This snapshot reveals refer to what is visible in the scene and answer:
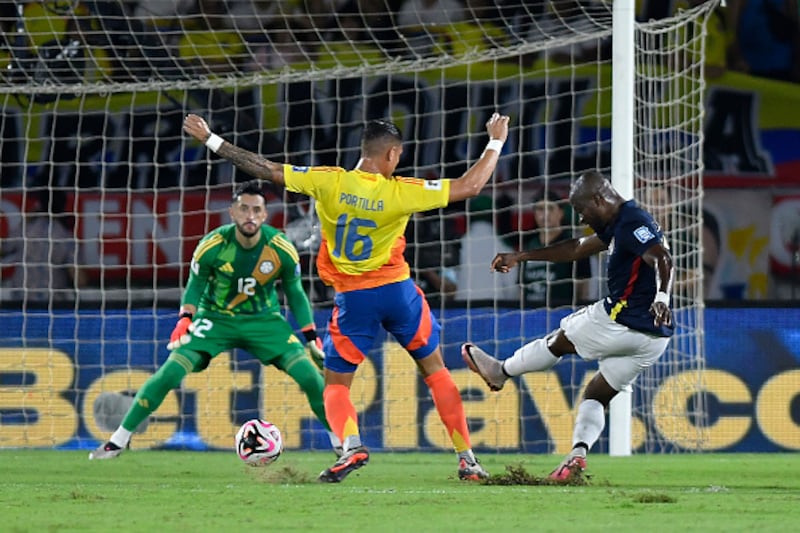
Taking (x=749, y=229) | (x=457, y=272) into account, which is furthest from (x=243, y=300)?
(x=749, y=229)

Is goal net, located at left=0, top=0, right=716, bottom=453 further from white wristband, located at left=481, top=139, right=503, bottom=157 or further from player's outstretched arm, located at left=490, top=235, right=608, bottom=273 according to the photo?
white wristband, located at left=481, top=139, right=503, bottom=157

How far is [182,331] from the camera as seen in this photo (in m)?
10.2

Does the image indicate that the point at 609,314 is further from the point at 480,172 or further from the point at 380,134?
the point at 380,134

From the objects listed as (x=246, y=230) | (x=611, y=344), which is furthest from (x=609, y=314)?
(x=246, y=230)

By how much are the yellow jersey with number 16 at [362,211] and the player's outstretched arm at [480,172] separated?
0.24 feet

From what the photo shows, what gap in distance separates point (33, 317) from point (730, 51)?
7.33m

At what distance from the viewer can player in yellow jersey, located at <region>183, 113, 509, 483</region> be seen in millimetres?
7754

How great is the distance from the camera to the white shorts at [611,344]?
8.15m

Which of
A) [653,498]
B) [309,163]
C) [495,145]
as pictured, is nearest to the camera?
[653,498]

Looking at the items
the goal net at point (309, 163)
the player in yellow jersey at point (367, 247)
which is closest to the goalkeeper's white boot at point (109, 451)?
the goal net at point (309, 163)

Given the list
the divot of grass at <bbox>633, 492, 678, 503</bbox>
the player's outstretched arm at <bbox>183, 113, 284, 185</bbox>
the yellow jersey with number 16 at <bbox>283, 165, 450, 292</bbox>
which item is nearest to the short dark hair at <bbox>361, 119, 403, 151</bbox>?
the yellow jersey with number 16 at <bbox>283, 165, 450, 292</bbox>

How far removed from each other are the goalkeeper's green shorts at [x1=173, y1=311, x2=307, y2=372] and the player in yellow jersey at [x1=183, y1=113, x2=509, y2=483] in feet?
7.13

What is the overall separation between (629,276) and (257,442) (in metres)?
2.17

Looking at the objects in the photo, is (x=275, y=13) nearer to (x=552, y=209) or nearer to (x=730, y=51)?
(x=552, y=209)
